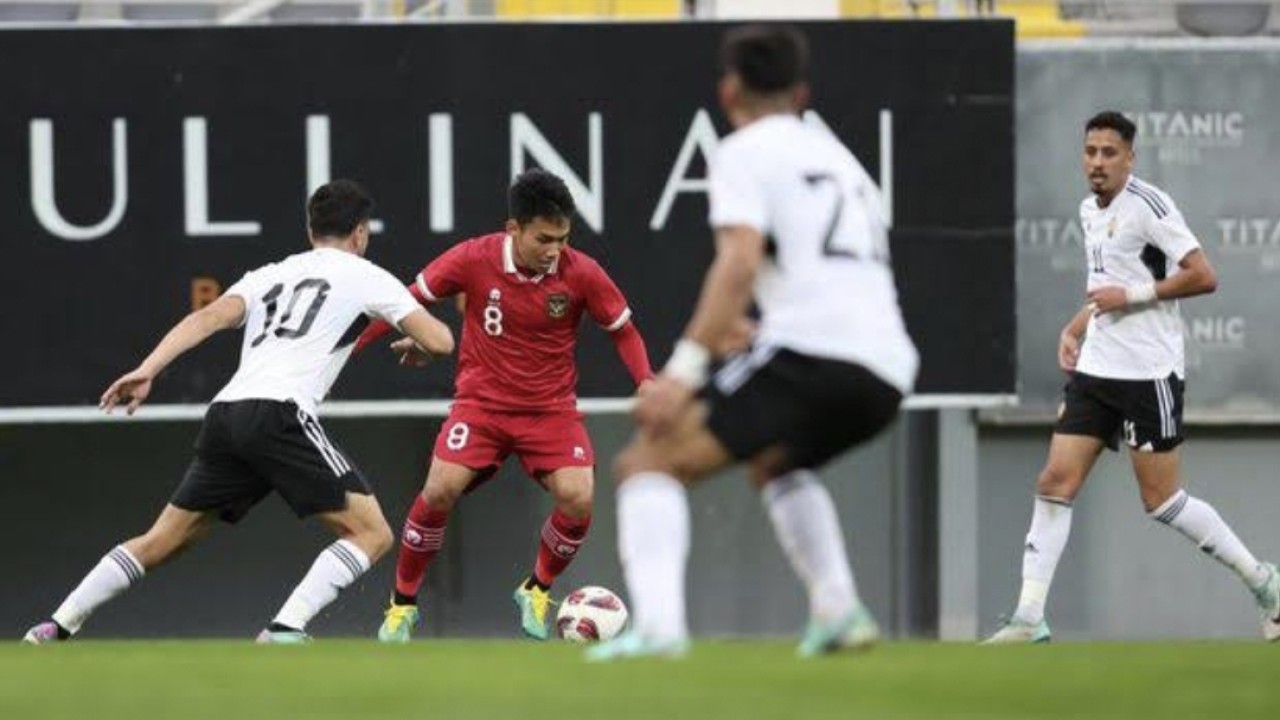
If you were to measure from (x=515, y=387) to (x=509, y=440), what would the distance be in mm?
241

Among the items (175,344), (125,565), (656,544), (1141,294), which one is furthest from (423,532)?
(656,544)

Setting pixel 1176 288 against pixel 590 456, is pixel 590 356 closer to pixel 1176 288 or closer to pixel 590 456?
pixel 590 456

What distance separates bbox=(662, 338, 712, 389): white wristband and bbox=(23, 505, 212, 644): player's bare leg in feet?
14.9

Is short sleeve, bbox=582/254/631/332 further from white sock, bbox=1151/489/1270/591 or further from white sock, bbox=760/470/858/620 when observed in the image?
white sock, bbox=760/470/858/620

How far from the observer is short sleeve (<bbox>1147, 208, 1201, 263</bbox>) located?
13.2 m

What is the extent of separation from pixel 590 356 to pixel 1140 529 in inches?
130

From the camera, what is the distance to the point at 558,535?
1389cm

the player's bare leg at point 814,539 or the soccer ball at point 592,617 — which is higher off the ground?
the player's bare leg at point 814,539

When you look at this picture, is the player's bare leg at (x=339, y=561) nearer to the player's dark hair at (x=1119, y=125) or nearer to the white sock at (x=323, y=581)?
the white sock at (x=323, y=581)

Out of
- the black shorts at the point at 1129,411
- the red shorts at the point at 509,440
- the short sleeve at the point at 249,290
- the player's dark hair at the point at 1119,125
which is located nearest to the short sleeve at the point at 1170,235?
the player's dark hair at the point at 1119,125

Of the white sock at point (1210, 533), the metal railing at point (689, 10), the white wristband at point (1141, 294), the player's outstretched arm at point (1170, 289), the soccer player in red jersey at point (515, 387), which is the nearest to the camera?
the player's outstretched arm at point (1170, 289)

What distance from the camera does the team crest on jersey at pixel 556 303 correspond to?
541 inches

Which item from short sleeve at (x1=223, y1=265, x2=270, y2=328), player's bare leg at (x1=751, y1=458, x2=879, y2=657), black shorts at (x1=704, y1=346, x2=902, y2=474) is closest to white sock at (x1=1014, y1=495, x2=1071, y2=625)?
short sleeve at (x1=223, y1=265, x2=270, y2=328)

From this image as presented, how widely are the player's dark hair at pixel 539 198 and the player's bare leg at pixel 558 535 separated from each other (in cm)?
121
